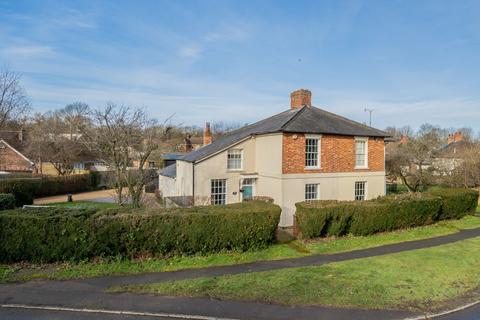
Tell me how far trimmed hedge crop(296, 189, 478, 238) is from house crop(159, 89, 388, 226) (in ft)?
12.0

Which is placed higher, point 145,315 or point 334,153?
point 334,153

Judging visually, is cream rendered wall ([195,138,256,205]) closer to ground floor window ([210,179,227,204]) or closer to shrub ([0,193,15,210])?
ground floor window ([210,179,227,204])

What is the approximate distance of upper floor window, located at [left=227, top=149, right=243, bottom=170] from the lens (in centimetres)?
2055

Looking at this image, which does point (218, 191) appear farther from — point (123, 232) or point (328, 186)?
point (123, 232)

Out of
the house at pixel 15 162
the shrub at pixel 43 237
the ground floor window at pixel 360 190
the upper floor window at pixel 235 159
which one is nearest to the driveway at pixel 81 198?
the house at pixel 15 162

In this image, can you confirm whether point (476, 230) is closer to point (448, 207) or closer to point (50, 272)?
point (448, 207)

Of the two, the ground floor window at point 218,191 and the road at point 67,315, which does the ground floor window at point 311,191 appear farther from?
the road at point 67,315

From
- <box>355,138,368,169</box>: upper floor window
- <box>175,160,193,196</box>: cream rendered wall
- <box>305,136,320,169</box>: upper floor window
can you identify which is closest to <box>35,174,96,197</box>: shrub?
<box>175,160,193,196</box>: cream rendered wall

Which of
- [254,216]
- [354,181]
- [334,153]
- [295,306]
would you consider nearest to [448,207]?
[354,181]

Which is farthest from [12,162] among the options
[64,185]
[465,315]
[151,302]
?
[465,315]

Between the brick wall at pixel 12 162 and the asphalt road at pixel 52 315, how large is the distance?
4880 cm

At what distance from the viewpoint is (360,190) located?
21047 mm

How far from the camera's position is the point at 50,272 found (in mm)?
9594

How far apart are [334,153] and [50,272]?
15743mm
